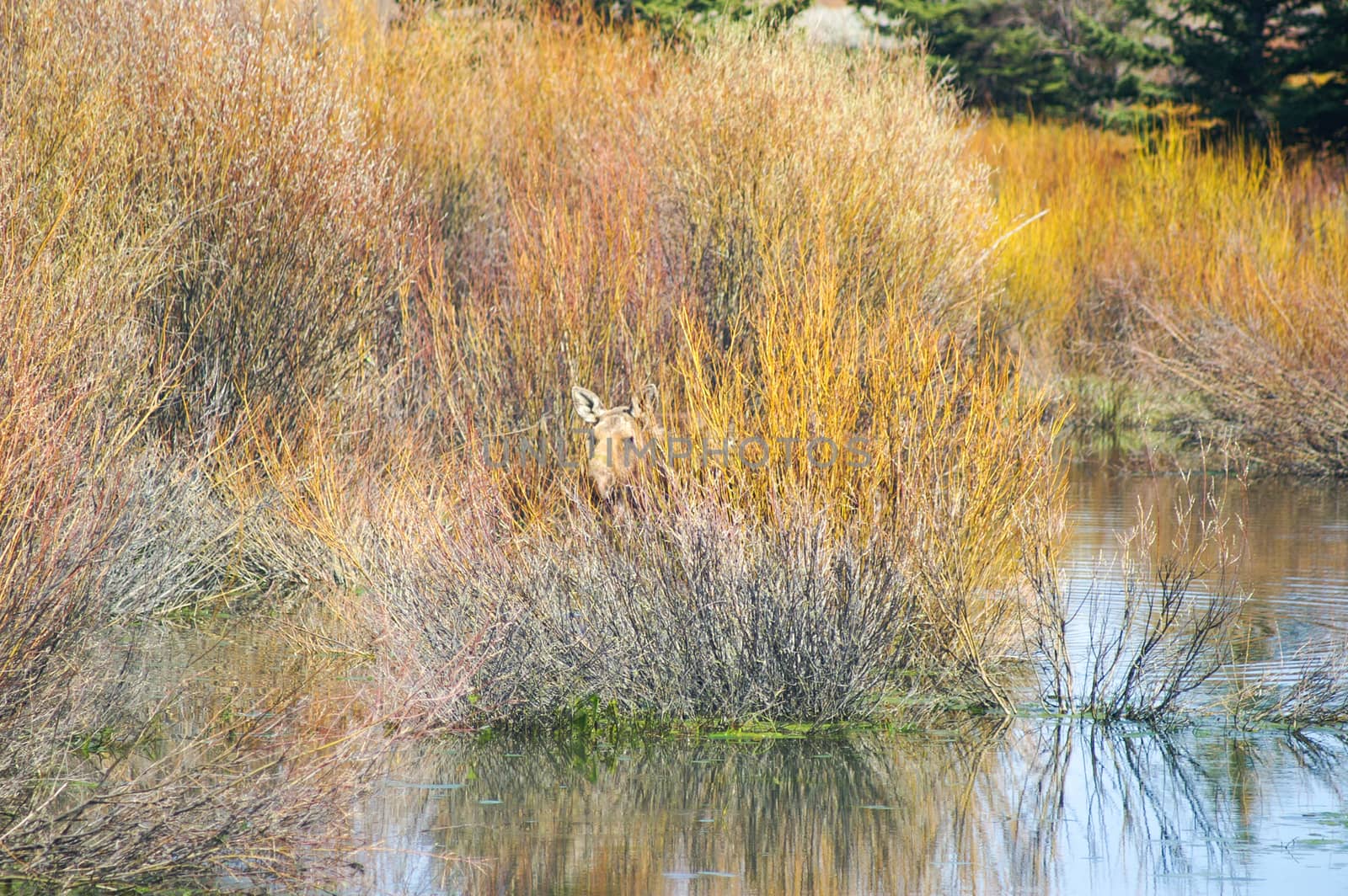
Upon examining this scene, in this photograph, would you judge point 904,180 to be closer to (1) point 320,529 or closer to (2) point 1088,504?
(2) point 1088,504

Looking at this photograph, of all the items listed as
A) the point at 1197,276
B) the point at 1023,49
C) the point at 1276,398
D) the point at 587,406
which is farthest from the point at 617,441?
the point at 1023,49

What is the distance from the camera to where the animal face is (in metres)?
7.89

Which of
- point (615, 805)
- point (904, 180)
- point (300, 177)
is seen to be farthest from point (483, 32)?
point (615, 805)

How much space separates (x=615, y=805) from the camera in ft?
20.1

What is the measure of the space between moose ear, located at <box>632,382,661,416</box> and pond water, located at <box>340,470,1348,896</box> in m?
1.91

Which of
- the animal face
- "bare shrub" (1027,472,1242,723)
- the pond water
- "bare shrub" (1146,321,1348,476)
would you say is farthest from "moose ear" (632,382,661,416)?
"bare shrub" (1146,321,1348,476)

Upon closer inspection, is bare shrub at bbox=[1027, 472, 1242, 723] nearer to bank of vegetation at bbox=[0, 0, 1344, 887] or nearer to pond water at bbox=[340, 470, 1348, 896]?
bank of vegetation at bbox=[0, 0, 1344, 887]

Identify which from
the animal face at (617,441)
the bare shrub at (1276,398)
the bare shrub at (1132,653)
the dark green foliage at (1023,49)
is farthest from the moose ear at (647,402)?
the dark green foliage at (1023,49)

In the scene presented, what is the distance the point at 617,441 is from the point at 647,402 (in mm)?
855

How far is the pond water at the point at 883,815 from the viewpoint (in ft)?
17.7

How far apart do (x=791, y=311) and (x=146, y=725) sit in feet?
11.2

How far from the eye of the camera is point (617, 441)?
800 cm

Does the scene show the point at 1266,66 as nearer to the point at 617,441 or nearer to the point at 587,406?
the point at 587,406

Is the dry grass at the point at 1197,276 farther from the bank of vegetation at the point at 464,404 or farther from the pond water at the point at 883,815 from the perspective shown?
the pond water at the point at 883,815
